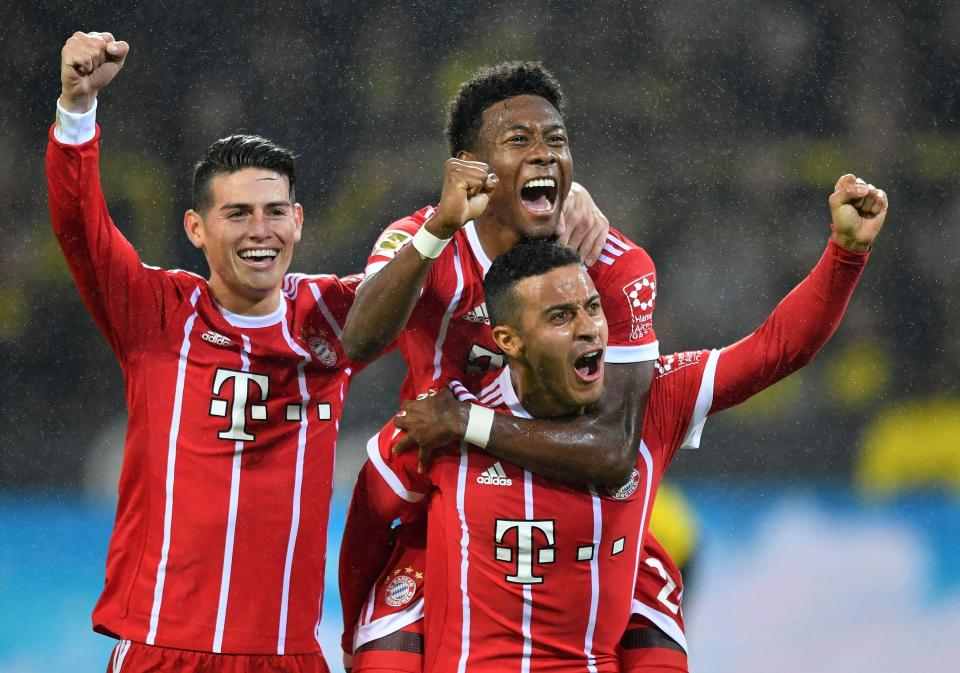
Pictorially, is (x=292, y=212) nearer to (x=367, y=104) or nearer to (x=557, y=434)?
(x=557, y=434)

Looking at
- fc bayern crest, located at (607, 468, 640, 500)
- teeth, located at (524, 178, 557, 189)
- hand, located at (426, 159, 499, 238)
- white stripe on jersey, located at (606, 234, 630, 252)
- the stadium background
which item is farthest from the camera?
the stadium background

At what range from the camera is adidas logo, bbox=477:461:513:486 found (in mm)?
2436

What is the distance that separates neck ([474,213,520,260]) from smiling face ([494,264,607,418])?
20 centimetres

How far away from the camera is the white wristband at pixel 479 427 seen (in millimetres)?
2375

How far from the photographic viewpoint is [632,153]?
4.98m

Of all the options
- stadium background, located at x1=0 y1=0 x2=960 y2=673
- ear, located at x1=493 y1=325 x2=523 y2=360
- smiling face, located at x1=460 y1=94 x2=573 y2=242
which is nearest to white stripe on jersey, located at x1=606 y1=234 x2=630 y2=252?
smiling face, located at x1=460 y1=94 x2=573 y2=242

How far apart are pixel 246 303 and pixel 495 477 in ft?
2.12

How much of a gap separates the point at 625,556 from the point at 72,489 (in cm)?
268

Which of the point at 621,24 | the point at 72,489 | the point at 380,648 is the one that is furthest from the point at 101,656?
the point at 621,24

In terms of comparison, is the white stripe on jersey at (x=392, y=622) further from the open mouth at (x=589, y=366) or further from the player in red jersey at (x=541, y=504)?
the open mouth at (x=589, y=366)

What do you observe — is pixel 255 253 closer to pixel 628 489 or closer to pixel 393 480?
pixel 393 480

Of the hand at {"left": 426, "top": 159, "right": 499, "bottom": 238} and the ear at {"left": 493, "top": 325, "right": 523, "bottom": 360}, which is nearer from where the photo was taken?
the hand at {"left": 426, "top": 159, "right": 499, "bottom": 238}

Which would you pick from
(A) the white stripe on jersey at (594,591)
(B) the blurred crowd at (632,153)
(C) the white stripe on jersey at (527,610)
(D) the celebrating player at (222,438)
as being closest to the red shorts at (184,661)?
(D) the celebrating player at (222,438)

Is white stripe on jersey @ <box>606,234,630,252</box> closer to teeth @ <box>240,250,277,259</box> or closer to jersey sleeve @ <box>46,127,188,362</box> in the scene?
teeth @ <box>240,250,277,259</box>
